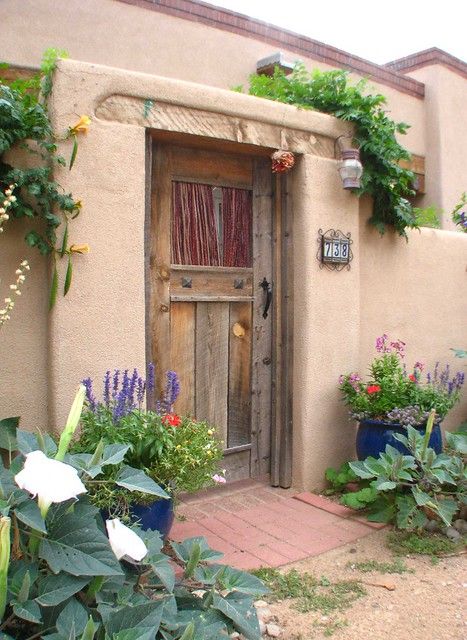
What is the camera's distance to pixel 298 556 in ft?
10.7

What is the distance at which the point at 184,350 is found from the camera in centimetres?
394

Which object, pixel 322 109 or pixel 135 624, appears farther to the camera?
pixel 322 109

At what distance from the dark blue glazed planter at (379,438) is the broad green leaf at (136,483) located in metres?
2.06

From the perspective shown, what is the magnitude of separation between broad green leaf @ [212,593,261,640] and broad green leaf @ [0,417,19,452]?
107 centimetres

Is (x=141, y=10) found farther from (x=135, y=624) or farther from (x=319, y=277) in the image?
(x=135, y=624)

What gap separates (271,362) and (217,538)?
1.34 m

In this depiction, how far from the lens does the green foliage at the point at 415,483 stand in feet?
11.1

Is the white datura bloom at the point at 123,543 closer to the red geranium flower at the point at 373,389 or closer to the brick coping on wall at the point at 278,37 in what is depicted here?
the red geranium flower at the point at 373,389

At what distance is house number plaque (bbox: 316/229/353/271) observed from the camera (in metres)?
4.19

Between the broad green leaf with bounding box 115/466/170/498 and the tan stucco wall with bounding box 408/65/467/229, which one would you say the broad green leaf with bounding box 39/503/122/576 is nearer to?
the broad green leaf with bounding box 115/466/170/498

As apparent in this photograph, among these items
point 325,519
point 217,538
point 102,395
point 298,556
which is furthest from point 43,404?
point 325,519

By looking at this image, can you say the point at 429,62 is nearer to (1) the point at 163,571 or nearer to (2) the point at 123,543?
(1) the point at 163,571

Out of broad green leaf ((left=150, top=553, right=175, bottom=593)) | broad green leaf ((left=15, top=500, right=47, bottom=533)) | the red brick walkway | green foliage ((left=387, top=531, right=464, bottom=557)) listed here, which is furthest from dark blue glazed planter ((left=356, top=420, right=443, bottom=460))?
broad green leaf ((left=15, top=500, right=47, bottom=533))

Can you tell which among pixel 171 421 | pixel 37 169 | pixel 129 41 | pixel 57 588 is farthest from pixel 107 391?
pixel 129 41
